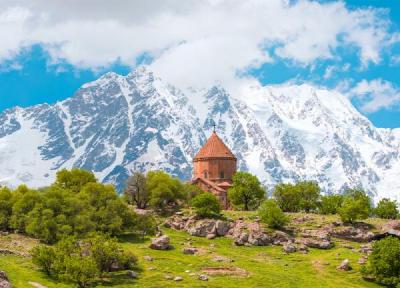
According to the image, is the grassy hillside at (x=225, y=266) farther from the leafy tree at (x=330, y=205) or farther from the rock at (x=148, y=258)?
the leafy tree at (x=330, y=205)

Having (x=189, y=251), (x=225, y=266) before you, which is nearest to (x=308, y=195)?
(x=189, y=251)

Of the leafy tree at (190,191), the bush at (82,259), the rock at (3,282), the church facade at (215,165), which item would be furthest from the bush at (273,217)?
the rock at (3,282)

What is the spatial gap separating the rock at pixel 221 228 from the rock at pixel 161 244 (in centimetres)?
1327

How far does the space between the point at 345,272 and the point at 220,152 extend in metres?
64.1

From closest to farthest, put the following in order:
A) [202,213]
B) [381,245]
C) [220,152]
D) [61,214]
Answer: [381,245] < [61,214] < [202,213] < [220,152]

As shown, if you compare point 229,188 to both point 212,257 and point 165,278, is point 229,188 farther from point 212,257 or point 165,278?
point 165,278

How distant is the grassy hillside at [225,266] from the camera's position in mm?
81250

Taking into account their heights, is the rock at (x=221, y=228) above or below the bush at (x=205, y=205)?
below

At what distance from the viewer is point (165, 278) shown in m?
83.2

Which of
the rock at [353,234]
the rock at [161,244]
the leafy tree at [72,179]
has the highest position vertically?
the leafy tree at [72,179]

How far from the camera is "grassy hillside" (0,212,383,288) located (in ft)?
267

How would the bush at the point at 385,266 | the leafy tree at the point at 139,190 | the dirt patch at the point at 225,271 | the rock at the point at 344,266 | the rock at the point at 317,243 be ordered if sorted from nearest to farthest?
the dirt patch at the point at 225,271 < the bush at the point at 385,266 < the rock at the point at 344,266 < the rock at the point at 317,243 < the leafy tree at the point at 139,190

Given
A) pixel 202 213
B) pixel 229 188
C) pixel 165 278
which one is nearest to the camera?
pixel 165 278

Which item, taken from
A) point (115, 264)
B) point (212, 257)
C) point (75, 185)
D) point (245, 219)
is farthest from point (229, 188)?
point (115, 264)
